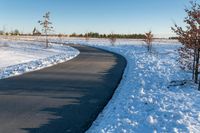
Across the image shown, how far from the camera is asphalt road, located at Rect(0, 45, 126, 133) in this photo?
7.12m

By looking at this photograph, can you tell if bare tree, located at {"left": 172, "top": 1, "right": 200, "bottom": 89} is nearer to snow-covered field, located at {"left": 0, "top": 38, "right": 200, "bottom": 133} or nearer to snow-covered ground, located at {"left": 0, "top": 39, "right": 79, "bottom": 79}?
snow-covered field, located at {"left": 0, "top": 38, "right": 200, "bottom": 133}

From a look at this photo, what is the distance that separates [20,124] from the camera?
716 cm

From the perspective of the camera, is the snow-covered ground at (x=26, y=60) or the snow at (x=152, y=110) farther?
the snow-covered ground at (x=26, y=60)

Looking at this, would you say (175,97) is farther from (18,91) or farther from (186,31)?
(18,91)

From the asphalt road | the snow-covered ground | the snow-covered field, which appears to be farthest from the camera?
the snow-covered ground

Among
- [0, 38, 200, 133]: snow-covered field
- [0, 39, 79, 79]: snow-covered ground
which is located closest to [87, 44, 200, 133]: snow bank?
[0, 38, 200, 133]: snow-covered field

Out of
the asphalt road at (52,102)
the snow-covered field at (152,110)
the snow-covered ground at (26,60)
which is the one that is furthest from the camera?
the snow-covered ground at (26,60)

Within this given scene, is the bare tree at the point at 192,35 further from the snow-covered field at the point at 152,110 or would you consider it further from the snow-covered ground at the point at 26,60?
the snow-covered ground at the point at 26,60

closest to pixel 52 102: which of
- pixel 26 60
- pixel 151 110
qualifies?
pixel 151 110

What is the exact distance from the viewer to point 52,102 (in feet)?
31.2

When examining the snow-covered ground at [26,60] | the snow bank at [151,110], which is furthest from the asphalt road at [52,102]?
the snow-covered ground at [26,60]

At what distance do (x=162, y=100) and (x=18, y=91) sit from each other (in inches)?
204

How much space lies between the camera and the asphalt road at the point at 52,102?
712 centimetres

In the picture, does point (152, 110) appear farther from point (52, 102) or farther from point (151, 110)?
point (52, 102)
